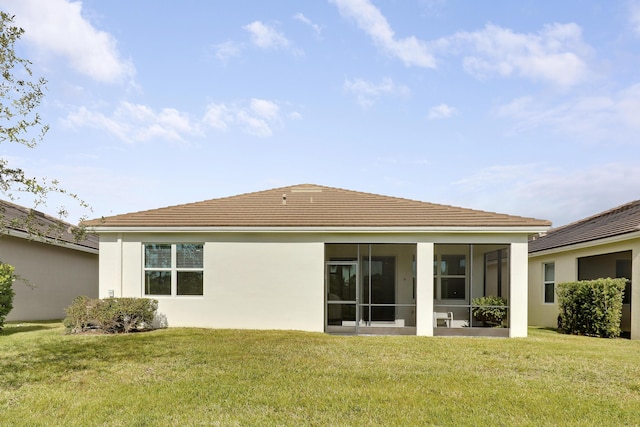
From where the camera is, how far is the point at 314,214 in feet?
47.9

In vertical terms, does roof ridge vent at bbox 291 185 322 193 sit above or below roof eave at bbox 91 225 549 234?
above

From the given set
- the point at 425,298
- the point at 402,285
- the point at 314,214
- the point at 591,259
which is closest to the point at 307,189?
the point at 314,214

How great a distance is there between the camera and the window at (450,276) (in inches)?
648

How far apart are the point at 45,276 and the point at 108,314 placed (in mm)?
7379

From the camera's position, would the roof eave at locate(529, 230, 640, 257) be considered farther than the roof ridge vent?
No

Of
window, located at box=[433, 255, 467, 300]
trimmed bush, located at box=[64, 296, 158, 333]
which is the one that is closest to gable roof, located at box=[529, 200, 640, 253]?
window, located at box=[433, 255, 467, 300]

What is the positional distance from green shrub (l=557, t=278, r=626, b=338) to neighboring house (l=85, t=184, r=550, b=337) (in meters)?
2.62

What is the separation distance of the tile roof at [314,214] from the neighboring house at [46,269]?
11.1ft

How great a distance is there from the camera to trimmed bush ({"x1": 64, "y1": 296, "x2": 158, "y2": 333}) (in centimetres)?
1280

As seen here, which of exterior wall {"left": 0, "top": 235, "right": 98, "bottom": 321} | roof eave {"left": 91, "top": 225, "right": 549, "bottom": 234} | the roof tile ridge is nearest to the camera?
roof eave {"left": 91, "top": 225, "right": 549, "bottom": 234}

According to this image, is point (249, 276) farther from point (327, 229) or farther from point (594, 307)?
point (594, 307)

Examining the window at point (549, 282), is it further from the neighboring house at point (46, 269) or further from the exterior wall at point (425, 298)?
→ the neighboring house at point (46, 269)

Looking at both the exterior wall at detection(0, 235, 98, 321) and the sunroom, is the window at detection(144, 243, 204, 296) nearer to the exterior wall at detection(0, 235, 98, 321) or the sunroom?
the sunroom

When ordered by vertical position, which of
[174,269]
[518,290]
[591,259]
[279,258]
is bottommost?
[518,290]
